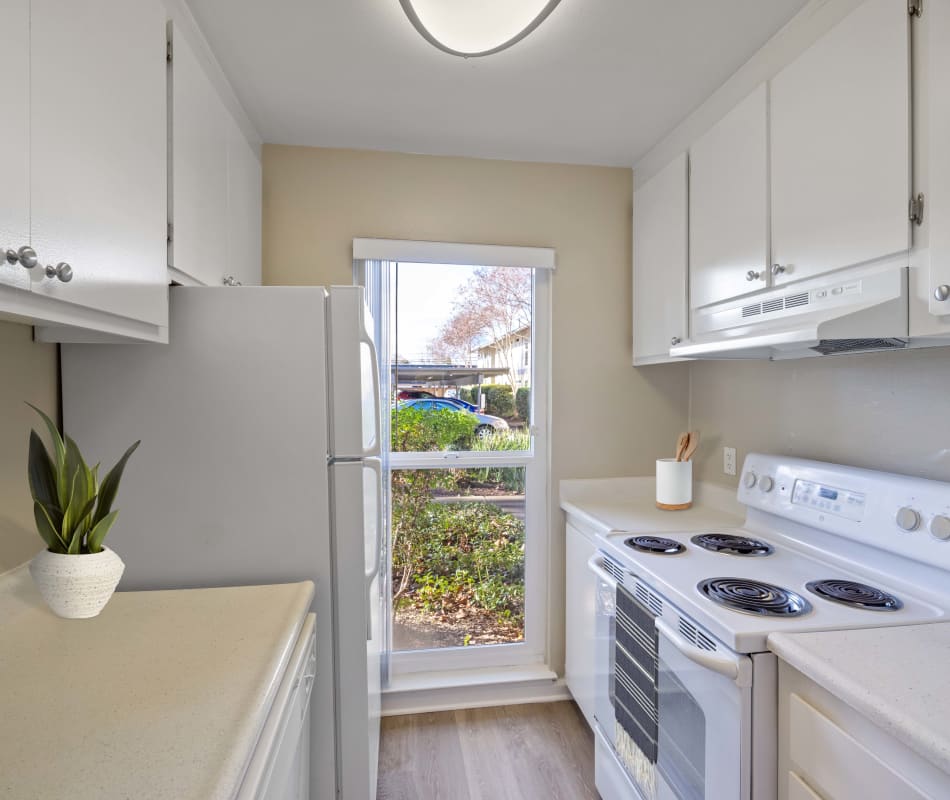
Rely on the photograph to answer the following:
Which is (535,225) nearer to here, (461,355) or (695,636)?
(461,355)

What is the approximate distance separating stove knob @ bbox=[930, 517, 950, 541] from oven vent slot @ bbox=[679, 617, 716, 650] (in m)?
0.57

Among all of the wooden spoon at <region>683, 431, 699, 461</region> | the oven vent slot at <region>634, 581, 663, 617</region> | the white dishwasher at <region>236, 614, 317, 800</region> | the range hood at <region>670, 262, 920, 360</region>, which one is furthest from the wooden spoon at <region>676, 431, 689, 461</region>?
the white dishwasher at <region>236, 614, 317, 800</region>

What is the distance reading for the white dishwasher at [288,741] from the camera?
832 mm

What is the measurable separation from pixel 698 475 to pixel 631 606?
0.97 metres

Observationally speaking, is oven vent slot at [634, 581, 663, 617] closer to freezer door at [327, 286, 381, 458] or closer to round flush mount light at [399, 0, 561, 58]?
freezer door at [327, 286, 381, 458]

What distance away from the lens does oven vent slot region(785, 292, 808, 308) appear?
55.2 inches

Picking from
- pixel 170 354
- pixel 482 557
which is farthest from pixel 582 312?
pixel 170 354

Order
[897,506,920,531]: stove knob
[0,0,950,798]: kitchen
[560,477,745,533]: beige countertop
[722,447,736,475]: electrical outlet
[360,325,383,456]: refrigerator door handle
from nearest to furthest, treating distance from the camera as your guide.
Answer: [0,0,950,798]: kitchen
[897,506,920,531]: stove knob
[360,325,383,456]: refrigerator door handle
[560,477,745,533]: beige countertop
[722,447,736,475]: electrical outlet

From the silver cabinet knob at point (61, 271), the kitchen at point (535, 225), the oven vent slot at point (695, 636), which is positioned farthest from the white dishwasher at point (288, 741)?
the oven vent slot at point (695, 636)

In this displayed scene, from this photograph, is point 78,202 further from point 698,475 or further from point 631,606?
point 698,475

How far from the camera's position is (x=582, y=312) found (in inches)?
96.7

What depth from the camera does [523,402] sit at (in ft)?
8.18

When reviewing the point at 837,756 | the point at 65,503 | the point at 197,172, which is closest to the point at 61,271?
the point at 65,503

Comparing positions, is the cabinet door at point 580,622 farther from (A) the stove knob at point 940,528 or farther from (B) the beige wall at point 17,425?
(B) the beige wall at point 17,425
